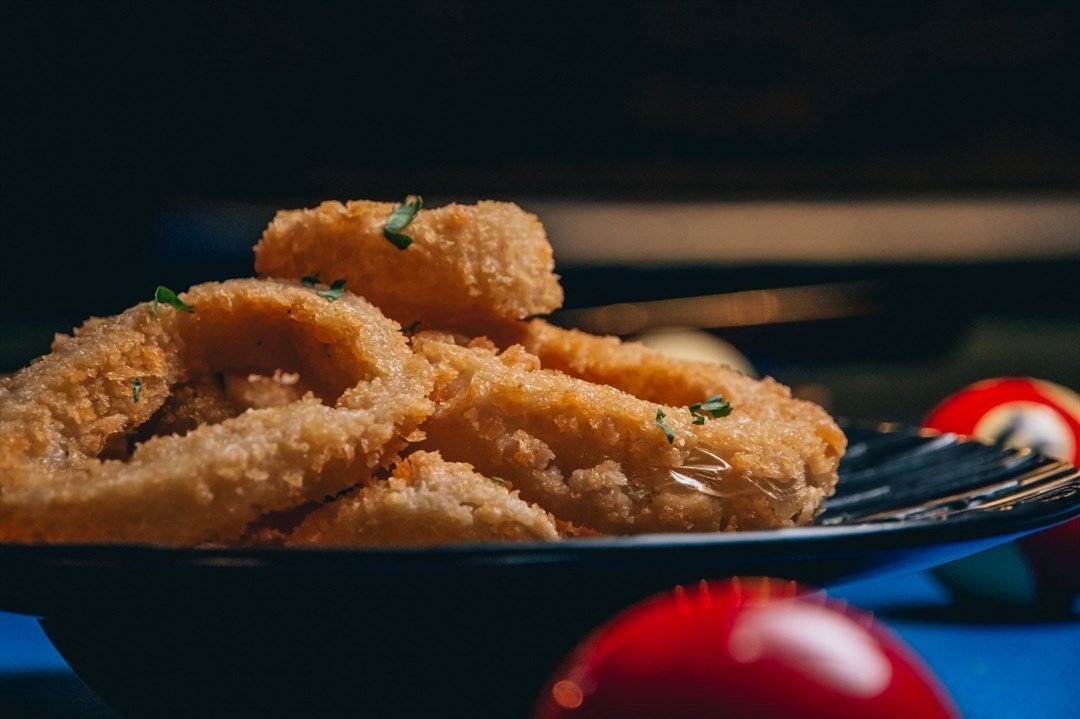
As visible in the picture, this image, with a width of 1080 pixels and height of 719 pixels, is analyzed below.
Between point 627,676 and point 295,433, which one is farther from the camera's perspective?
point 295,433

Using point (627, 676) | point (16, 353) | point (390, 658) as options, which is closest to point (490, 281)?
point (390, 658)

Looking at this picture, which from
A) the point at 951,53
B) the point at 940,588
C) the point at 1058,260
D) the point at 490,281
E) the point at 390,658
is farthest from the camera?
the point at 951,53

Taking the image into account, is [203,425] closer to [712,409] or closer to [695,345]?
[712,409]

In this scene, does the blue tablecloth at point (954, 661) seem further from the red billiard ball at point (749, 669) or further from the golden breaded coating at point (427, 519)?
the red billiard ball at point (749, 669)

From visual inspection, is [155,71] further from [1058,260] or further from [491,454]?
[491,454]

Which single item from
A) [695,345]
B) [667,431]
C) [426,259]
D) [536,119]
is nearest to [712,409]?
[667,431]

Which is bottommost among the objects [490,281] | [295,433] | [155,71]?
[295,433]
